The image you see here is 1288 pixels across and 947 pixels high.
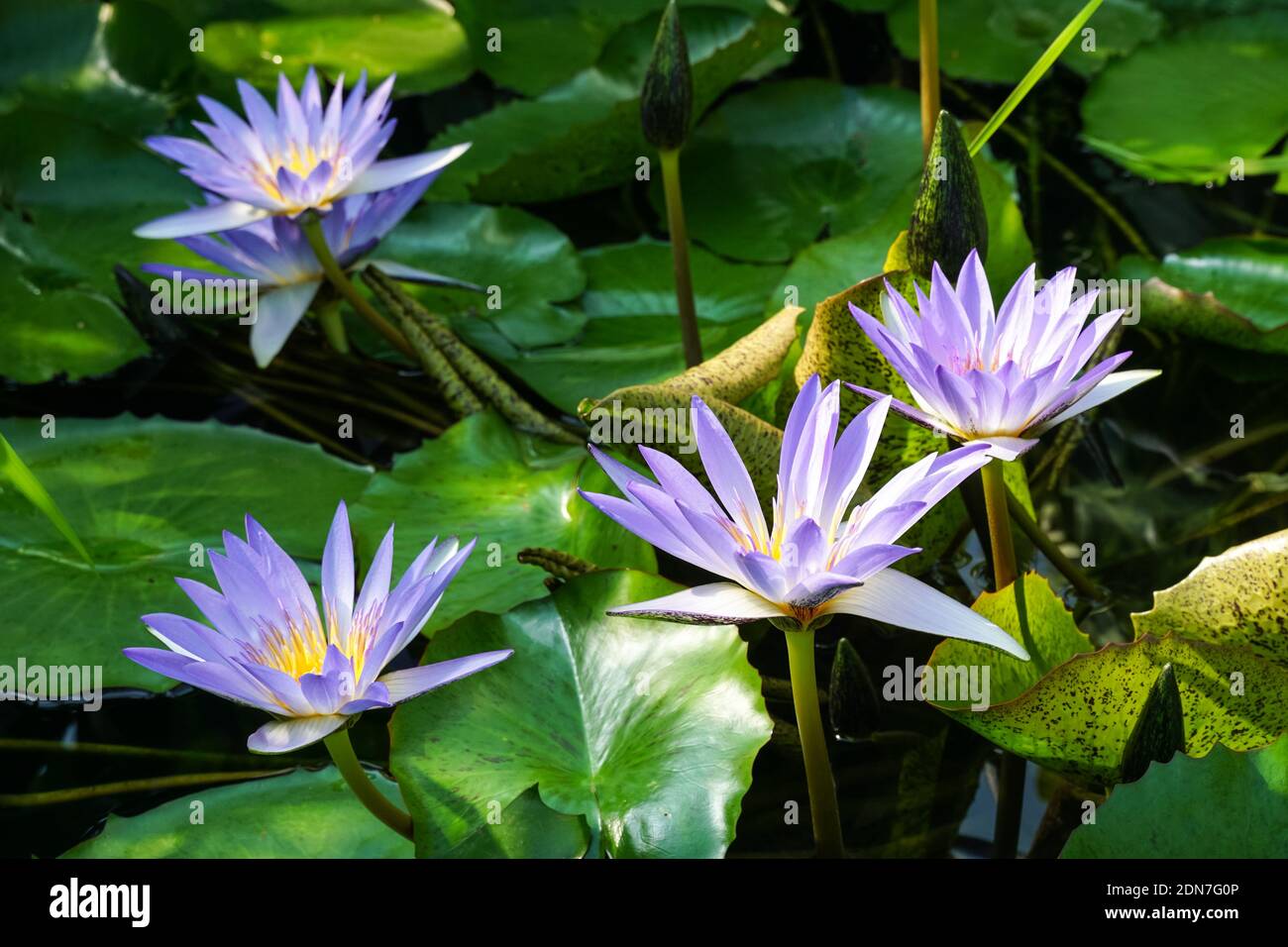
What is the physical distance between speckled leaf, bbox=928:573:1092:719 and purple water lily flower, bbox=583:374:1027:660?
22 centimetres

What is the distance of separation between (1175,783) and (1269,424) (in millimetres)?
1350

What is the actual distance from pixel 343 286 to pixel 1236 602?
1.75 m

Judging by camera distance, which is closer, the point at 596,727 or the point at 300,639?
the point at 300,639

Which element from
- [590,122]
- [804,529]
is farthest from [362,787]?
[590,122]

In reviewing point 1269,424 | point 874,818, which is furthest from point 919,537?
point 1269,424

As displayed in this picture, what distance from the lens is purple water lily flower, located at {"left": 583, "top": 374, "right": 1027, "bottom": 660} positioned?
4.26ft

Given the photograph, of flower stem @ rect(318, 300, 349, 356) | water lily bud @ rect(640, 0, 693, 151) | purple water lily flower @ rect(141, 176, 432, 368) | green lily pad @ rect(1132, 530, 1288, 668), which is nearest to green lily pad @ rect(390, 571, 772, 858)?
green lily pad @ rect(1132, 530, 1288, 668)

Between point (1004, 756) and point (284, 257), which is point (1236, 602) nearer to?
point (1004, 756)

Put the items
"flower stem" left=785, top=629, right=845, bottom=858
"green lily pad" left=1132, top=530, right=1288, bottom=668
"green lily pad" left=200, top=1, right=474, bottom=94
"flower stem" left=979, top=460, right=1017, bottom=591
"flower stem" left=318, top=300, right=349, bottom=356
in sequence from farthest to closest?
"green lily pad" left=200, top=1, right=474, bottom=94, "flower stem" left=318, top=300, right=349, bottom=356, "flower stem" left=979, top=460, right=1017, bottom=591, "green lily pad" left=1132, top=530, right=1288, bottom=668, "flower stem" left=785, top=629, right=845, bottom=858

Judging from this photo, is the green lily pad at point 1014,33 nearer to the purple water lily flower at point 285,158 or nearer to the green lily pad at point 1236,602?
the purple water lily flower at point 285,158

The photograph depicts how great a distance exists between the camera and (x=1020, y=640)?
160 cm

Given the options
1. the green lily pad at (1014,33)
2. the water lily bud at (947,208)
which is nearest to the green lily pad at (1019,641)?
the water lily bud at (947,208)

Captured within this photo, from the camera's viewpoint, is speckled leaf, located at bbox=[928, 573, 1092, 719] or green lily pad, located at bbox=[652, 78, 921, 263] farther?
green lily pad, located at bbox=[652, 78, 921, 263]

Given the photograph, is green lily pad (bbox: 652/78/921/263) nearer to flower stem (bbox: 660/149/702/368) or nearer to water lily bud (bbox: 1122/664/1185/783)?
flower stem (bbox: 660/149/702/368)
